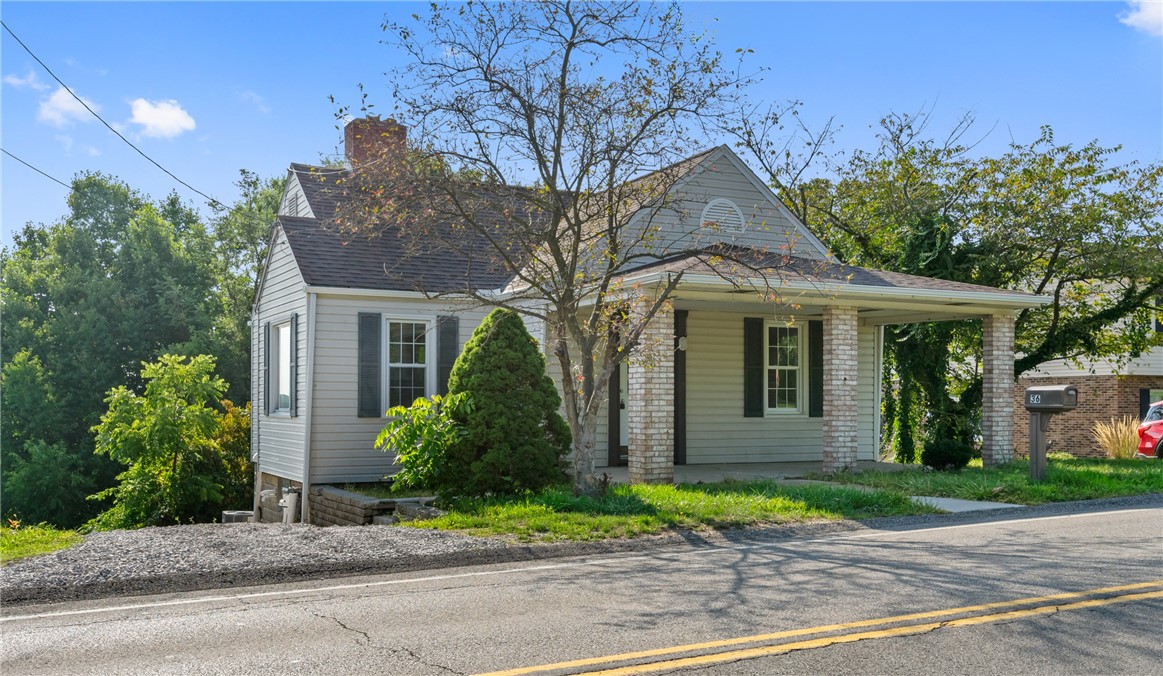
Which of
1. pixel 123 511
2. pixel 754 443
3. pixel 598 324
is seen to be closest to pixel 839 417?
pixel 754 443

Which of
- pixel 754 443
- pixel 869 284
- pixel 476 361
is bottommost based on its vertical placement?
pixel 754 443

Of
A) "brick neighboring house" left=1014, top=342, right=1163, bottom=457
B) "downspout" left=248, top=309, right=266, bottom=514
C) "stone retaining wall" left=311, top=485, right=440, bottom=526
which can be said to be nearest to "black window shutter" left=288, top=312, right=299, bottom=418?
"stone retaining wall" left=311, top=485, right=440, bottom=526

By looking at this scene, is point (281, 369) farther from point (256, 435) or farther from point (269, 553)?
point (269, 553)

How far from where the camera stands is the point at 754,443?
19094mm

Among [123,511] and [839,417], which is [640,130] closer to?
[839,417]

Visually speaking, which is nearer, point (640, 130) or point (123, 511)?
point (640, 130)

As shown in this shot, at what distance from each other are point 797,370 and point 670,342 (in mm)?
6212

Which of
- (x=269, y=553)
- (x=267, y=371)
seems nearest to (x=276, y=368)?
(x=267, y=371)

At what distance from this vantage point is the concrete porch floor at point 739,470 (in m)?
15.6

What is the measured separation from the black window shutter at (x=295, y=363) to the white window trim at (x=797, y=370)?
334 inches

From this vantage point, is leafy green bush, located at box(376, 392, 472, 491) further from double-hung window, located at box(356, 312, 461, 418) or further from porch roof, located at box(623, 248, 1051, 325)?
porch roof, located at box(623, 248, 1051, 325)

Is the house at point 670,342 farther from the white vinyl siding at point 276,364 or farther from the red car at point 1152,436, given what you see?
the red car at point 1152,436

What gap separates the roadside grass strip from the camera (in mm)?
5383

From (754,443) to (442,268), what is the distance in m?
6.75
